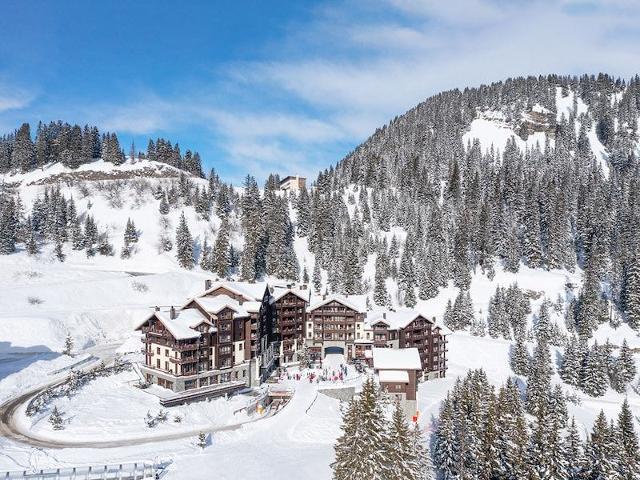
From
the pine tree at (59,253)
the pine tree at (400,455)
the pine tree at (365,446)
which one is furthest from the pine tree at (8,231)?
the pine tree at (400,455)

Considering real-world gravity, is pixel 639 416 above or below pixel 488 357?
below

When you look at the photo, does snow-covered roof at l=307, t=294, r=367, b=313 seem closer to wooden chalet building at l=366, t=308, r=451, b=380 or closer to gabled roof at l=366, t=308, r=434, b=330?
gabled roof at l=366, t=308, r=434, b=330

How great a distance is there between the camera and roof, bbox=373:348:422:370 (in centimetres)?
5841

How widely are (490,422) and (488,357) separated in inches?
1759

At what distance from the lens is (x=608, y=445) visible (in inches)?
1452

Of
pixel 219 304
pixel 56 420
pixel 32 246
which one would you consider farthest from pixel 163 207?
pixel 56 420

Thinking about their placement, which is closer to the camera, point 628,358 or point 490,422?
point 490,422

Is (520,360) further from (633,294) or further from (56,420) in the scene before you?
(56,420)

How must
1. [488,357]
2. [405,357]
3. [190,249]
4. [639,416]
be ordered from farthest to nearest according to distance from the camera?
[190,249]
[488,357]
[639,416]
[405,357]

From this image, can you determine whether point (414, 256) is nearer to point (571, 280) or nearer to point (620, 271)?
point (571, 280)

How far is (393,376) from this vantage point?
57781 mm

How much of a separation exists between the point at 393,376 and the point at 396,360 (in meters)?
2.55

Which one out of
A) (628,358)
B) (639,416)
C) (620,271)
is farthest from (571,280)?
(639,416)

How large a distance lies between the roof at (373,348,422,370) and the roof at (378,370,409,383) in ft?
1.66
